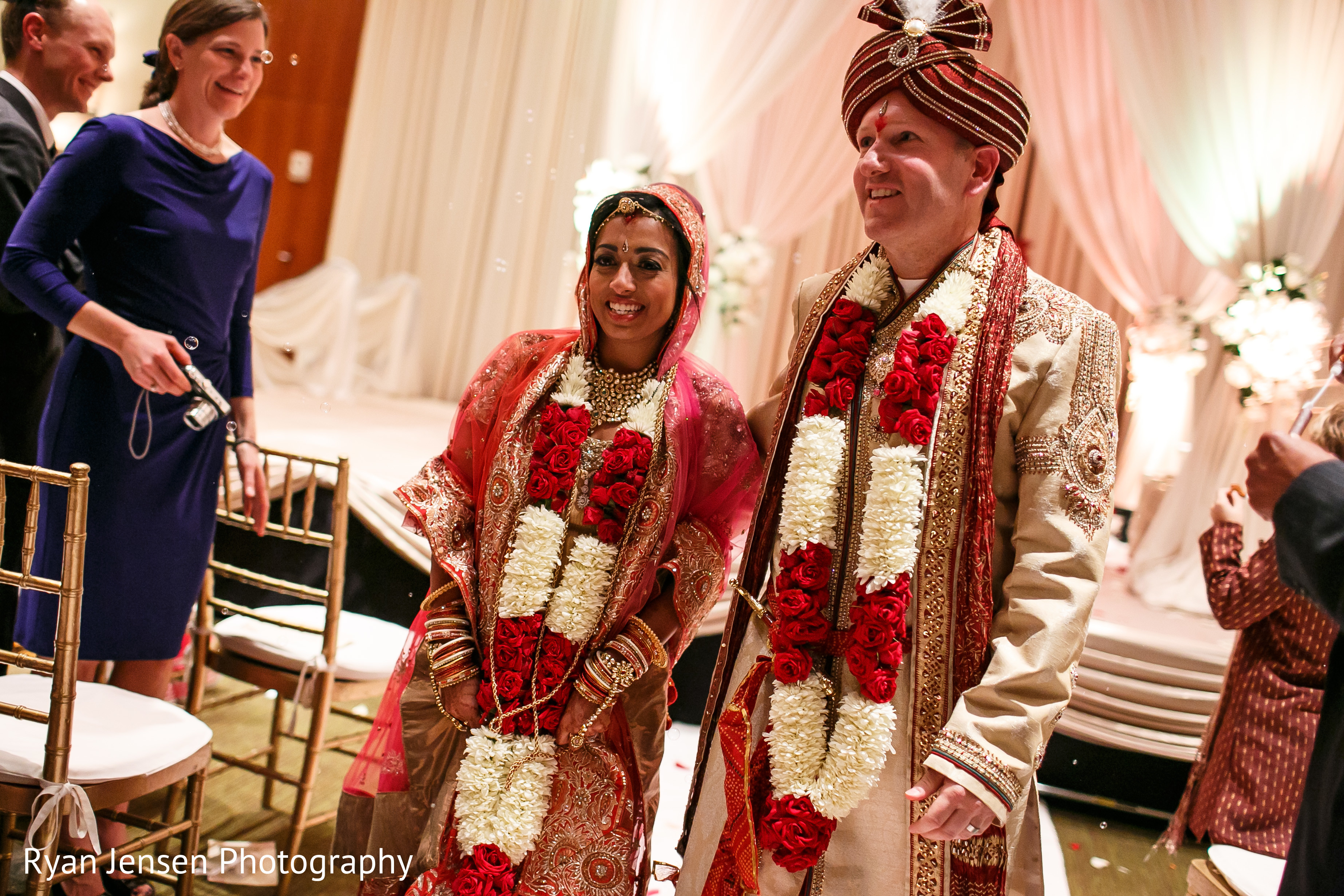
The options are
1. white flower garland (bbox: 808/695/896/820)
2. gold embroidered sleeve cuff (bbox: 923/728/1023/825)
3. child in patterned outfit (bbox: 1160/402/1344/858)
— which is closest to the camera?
gold embroidered sleeve cuff (bbox: 923/728/1023/825)

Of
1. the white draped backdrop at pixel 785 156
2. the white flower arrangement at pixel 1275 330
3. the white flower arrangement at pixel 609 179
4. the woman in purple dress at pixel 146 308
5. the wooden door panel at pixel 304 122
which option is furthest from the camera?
the wooden door panel at pixel 304 122

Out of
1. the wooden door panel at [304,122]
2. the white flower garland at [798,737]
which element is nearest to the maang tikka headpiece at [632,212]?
the white flower garland at [798,737]

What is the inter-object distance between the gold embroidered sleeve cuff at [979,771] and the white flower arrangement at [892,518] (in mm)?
220

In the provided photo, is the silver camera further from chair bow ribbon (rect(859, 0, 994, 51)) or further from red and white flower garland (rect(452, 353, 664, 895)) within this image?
chair bow ribbon (rect(859, 0, 994, 51))

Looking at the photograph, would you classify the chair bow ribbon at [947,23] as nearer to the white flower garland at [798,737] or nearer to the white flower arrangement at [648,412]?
the white flower arrangement at [648,412]

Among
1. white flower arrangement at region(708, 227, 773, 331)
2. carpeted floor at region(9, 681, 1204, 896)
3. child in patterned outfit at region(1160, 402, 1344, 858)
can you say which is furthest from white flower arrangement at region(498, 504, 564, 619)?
white flower arrangement at region(708, 227, 773, 331)

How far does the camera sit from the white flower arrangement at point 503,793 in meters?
1.57

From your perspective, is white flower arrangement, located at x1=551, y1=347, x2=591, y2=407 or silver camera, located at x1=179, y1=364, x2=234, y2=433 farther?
silver camera, located at x1=179, y1=364, x2=234, y2=433

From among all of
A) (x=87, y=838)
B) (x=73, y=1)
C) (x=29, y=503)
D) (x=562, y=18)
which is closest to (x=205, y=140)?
(x=73, y=1)

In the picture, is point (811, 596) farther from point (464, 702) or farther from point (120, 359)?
point (120, 359)

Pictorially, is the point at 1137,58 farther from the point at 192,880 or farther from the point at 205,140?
the point at 192,880

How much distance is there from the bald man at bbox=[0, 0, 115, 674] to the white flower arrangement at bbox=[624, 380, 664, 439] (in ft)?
4.57

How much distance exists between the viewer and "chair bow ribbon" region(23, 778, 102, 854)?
1614mm

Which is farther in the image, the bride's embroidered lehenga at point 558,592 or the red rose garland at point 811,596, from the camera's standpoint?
the bride's embroidered lehenga at point 558,592
